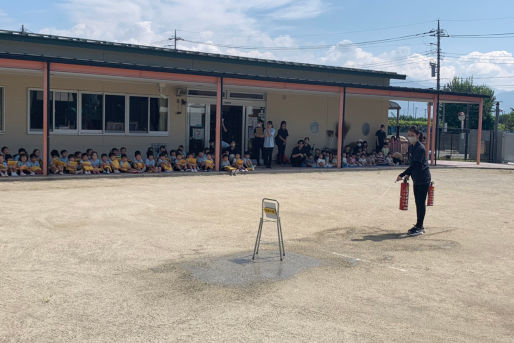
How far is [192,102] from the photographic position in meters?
19.9

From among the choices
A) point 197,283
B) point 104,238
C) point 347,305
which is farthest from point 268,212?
point 104,238

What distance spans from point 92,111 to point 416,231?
12.2 meters

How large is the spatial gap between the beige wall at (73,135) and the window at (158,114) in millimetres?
186

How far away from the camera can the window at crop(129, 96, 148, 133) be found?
18.8m

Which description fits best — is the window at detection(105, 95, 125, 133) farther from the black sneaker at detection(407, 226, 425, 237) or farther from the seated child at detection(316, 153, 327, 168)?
the black sneaker at detection(407, 226, 425, 237)

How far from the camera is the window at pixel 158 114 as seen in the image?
19.2 meters

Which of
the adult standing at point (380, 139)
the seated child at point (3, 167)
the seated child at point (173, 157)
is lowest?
the seated child at point (3, 167)

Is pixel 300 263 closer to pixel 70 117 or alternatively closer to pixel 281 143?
pixel 70 117

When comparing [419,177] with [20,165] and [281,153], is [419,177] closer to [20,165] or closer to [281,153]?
[20,165]

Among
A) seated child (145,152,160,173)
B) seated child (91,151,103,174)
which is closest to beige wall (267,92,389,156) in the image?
seated child (145,152,160,173)

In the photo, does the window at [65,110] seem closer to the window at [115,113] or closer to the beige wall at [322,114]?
the window at [115,113]

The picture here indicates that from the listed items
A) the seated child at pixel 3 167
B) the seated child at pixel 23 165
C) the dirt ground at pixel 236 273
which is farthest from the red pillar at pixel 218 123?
the seated child at pixel 3 167

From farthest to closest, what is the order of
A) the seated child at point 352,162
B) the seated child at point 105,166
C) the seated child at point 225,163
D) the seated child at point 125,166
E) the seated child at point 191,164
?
the seated child at point 352,162, the seated child at point 225,163, the seated child at point 191,164, the seated child at point 125,166, the seated child at point 105,166

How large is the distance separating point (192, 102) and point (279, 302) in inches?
595
